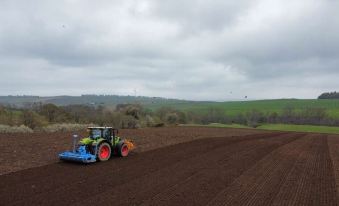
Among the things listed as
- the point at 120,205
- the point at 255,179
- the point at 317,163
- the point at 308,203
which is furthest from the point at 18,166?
the point at 317,163

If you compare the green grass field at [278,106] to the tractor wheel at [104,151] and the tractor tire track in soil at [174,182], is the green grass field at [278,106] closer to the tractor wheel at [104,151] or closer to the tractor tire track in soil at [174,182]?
the tractor wheel at [104,151]

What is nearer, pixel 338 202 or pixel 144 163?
pixel 338 202

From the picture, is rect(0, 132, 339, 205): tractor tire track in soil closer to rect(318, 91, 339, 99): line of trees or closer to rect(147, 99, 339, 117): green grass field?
rect(147, 99, 339, 117): green grass field

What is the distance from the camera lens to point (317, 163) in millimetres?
19453

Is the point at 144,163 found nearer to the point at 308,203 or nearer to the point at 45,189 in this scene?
the point at 45,189

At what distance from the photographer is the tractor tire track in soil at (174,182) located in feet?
36.0

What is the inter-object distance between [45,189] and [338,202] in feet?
28.3

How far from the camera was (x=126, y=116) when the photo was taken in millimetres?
56188

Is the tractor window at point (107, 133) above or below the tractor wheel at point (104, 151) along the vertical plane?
above

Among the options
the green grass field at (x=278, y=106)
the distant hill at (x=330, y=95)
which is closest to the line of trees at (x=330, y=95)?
the distant hill at (x=330, y=95)

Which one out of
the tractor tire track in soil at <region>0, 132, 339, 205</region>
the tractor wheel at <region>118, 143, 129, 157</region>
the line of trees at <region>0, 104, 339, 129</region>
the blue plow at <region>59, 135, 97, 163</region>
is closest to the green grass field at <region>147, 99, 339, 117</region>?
the line of trees at <region>0, 104, 339, 129</region>

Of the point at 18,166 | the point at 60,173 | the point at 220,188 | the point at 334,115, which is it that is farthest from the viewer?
the point at 334,115

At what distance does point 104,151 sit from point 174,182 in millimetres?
5391

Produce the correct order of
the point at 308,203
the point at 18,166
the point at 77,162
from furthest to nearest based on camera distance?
the point at 77,162
the point at 18,166
the point at 308,203
